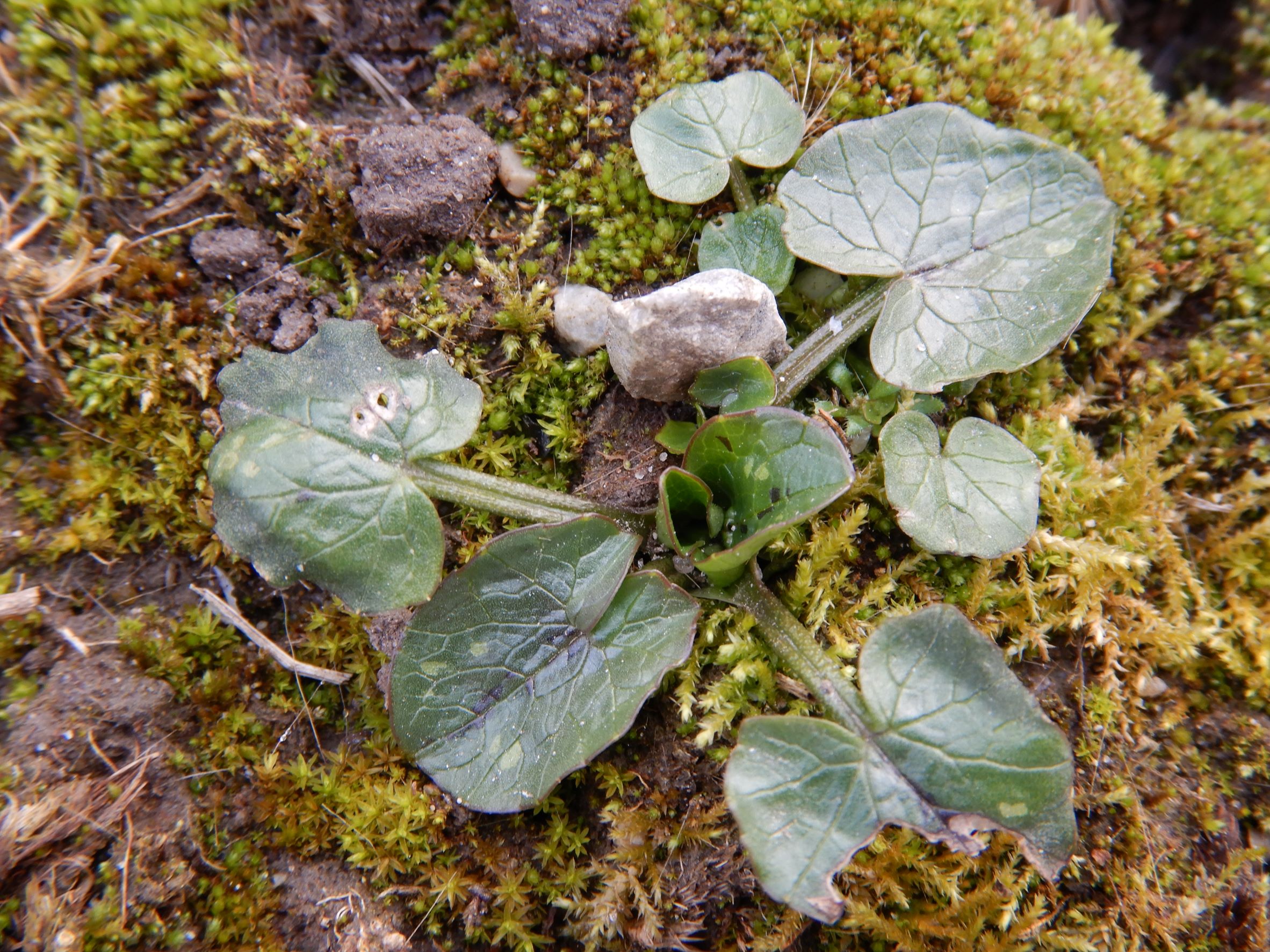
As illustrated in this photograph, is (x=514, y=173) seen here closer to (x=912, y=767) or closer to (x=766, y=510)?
(x=766, y=510)

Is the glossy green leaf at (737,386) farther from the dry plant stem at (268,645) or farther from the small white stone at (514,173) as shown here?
the dry plant stem at (268,645)

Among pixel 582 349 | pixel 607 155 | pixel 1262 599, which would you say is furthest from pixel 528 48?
pixel 1262 599

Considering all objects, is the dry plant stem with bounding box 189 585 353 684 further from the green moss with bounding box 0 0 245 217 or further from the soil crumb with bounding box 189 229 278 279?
the green moss with bounding box 0 0 245 217

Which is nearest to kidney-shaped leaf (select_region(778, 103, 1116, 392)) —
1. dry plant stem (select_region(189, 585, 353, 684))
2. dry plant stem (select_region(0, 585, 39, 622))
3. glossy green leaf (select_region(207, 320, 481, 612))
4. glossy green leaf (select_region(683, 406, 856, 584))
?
glossy green leaf (select_region(683, 406, 856, 584))

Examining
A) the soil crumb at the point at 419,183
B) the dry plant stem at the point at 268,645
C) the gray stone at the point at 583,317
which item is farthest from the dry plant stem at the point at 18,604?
the gray stone at the point at 583,317

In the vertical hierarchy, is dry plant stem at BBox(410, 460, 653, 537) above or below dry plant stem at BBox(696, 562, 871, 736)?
above
